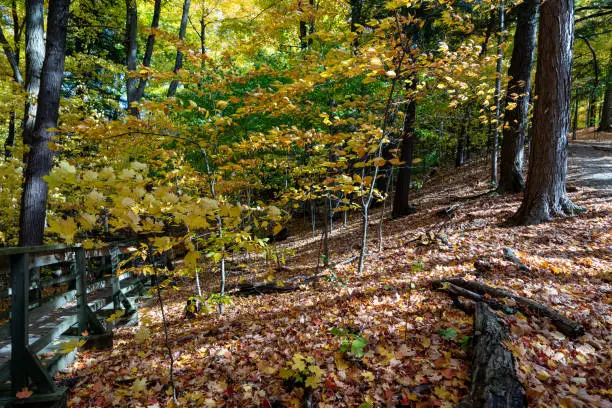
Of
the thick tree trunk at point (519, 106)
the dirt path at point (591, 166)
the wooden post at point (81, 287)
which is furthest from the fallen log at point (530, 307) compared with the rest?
the dirt path at point (591, 166)

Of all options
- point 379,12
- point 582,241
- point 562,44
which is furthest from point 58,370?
point 379,12

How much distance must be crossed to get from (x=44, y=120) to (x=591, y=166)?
16.0m

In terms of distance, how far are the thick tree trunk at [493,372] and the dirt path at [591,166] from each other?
8323 millimetres

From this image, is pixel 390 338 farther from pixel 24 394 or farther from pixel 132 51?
pixel 132 51

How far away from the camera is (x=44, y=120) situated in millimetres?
5633

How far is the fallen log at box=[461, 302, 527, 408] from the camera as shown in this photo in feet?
6.26

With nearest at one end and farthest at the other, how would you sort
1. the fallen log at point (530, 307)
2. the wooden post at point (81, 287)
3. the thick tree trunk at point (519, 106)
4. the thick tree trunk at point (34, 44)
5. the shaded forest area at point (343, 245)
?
the shaded forest area at point (343, 245) → the fallen log at point (530, 307) → the wooden post at point (81, 287) → the thick tree trunk at point (34, 44) → the thick tree trunk at point (519, 106)

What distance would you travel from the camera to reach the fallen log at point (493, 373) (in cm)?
191

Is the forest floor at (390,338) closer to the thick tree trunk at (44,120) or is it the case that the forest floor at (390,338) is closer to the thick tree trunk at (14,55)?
the thick tree trunk at (44,120)

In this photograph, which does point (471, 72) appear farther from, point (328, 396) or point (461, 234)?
point (328, 396)

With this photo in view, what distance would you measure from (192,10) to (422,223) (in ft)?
50.9

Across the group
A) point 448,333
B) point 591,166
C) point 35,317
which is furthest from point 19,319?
point 591,166

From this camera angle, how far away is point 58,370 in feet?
10.8

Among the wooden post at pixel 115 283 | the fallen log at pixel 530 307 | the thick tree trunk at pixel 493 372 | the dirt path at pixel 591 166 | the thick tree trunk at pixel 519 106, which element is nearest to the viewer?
the thick tree trunk at pixel 493 372
